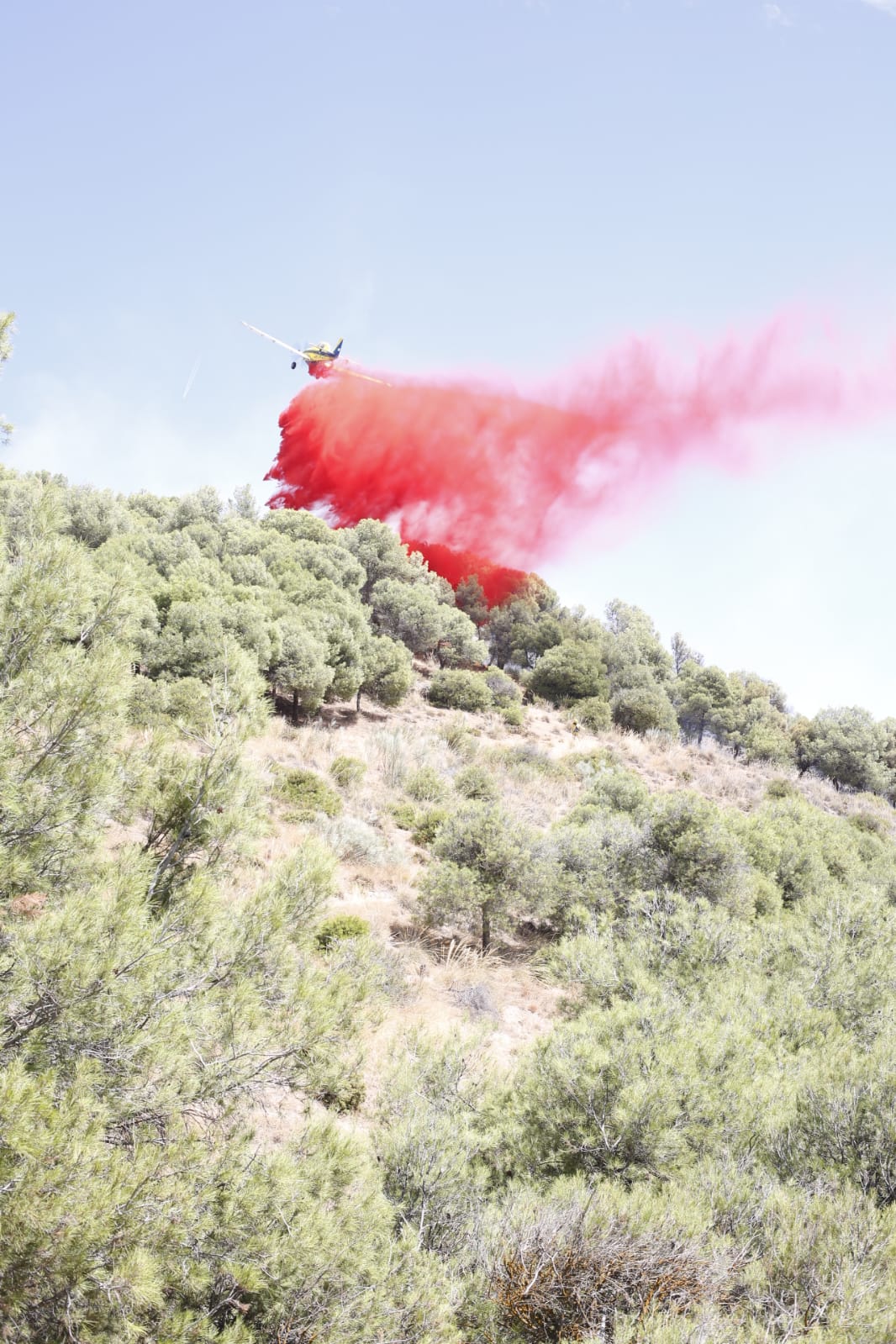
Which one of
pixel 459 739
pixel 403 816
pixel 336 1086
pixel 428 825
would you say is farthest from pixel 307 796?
pixel 336 1086

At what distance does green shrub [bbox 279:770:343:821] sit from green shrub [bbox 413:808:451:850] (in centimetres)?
180

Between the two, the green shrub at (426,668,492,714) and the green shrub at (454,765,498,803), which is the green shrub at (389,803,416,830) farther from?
the green shrub at (426,668,492,714)

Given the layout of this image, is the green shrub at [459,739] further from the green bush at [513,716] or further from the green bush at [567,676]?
the green bush at [567,676]

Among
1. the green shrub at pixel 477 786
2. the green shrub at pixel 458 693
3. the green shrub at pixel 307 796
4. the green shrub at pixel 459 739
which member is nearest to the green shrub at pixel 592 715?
the green shrub at pixel 458 693

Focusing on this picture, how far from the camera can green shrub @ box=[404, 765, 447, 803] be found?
16.4m

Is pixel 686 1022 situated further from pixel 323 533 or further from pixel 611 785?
pixel 323 533

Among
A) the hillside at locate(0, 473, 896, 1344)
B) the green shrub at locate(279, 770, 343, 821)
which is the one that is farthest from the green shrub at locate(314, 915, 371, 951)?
the green shrub at locate(279, 770, 343, 821)

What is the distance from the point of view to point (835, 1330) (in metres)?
3.14

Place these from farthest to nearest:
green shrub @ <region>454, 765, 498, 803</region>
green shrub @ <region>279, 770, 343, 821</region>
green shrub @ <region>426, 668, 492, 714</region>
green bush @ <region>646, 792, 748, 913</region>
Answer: green shrub @ <region>426, 668, 492, 714</region>
green shrub @ <region>454, 765, 498, 803</region>
green shrub @ <region>279, 770, 343, 821</region>
green bush @ <region>646, 792, 748, 913</region>

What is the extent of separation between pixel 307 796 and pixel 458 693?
1440cm

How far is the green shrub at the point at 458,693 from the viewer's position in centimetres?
2723

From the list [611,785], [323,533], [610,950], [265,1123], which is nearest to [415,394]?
[323,533]

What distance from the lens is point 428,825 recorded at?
14297mm

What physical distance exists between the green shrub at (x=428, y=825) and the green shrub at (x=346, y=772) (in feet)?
7.01
